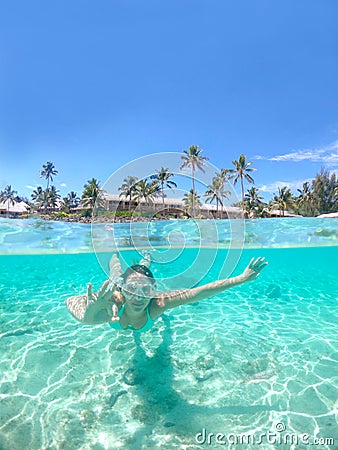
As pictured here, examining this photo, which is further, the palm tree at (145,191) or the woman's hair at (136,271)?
the woman's hair at (136,271)

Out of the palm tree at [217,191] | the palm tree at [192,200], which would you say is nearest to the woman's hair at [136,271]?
the palm tree at [192,200]

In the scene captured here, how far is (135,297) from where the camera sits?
13.3ft

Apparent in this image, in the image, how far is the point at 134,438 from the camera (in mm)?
3590

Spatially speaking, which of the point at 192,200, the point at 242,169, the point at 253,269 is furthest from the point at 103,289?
the point at 242,169

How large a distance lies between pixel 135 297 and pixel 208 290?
125 centimetres

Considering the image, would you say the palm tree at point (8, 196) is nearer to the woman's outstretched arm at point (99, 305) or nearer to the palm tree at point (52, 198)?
the palm tree at point (52, 198)

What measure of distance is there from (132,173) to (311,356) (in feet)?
18.9

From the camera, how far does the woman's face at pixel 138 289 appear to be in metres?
3.99

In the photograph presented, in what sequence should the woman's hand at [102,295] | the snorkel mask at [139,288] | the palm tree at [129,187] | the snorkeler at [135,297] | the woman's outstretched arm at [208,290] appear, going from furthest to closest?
the woman's outstretched arm at [208,290], the snorkel mask at [139,288], the snorkeler at [135,297], the palm tree at [129,187], the woman's hand at [102,295]

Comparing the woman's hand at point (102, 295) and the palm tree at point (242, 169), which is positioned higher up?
the palm tree at point (242, 169)

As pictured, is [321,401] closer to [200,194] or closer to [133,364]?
Result: [133,364]

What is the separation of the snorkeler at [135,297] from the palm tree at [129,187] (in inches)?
49.9

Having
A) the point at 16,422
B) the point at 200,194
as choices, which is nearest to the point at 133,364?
the point at 16,422

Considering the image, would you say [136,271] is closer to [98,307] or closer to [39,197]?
[98,307]
